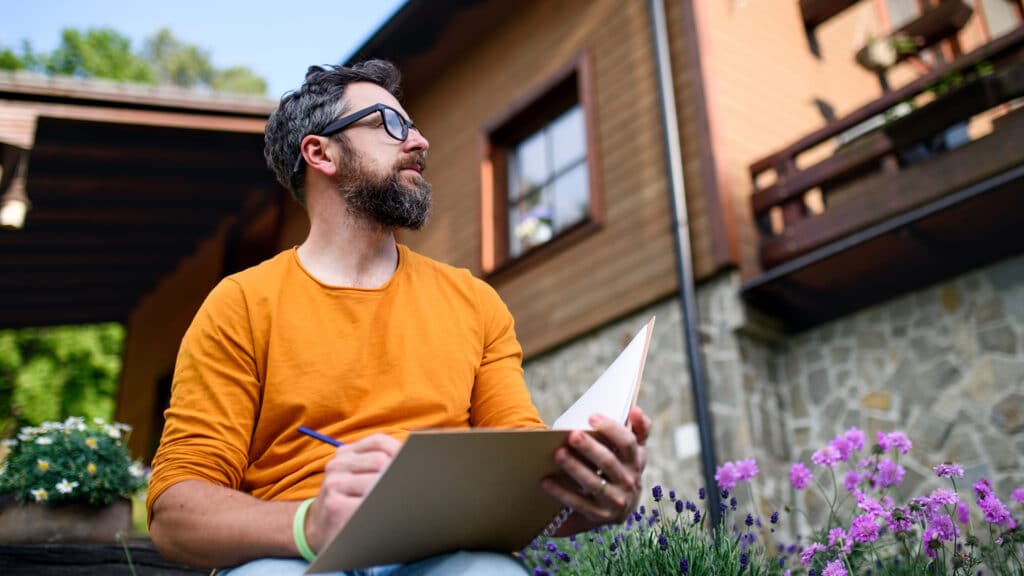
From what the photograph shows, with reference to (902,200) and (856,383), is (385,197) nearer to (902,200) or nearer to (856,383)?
(902,200)

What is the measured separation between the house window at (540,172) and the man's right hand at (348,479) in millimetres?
5379

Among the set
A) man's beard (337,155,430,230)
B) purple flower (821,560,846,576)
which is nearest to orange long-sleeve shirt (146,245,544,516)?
man's beard (337,155,430,230)

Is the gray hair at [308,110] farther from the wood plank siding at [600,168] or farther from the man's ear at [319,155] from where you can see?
the wood plank siding at [600,168]

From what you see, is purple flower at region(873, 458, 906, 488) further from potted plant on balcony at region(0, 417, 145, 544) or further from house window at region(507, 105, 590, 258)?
house window at region(507, 105, 590, 258)

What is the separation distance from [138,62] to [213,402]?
97.3 feet

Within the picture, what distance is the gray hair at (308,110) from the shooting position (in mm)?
2053

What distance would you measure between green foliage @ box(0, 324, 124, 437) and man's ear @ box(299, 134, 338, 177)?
2107 cm

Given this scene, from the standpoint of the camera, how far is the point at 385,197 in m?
1.95

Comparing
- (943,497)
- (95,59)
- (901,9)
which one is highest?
(95,59)

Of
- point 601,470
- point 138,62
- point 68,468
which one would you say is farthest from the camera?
point 138,62

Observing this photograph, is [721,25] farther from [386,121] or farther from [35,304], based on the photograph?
[35,304]

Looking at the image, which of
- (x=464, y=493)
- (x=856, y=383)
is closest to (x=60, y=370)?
(x=856, y=383)

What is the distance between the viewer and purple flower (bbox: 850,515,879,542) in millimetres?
2379

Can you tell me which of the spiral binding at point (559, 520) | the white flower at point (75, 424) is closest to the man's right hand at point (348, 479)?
the spiral binding at point (559, 520)
